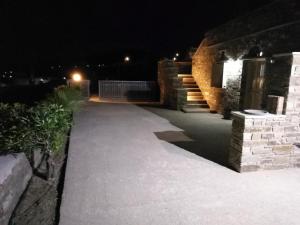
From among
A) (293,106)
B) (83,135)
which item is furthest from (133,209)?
(83,135)

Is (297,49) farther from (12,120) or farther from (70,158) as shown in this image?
(12,120)

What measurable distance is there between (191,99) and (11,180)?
8733 millimetres

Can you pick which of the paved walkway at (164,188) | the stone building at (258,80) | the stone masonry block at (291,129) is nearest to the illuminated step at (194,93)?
the stone building at (258,80)

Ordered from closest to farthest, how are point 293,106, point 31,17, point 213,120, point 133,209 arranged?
point 133,209 → point 293,106 → point 213,120 → point 31,17

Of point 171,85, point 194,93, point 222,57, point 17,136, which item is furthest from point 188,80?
point 17,136

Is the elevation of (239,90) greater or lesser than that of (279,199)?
greater

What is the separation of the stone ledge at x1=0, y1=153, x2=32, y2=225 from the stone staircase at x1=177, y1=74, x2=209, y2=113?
717 centimetres

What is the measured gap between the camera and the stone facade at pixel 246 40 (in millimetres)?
6996

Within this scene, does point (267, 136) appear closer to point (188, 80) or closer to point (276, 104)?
point (276, 104)

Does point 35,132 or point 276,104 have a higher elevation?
point 276,104

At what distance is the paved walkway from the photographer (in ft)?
10.4

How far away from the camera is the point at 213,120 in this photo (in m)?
9.09

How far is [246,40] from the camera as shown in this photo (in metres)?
8.69

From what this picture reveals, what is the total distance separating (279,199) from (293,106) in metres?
1.74
